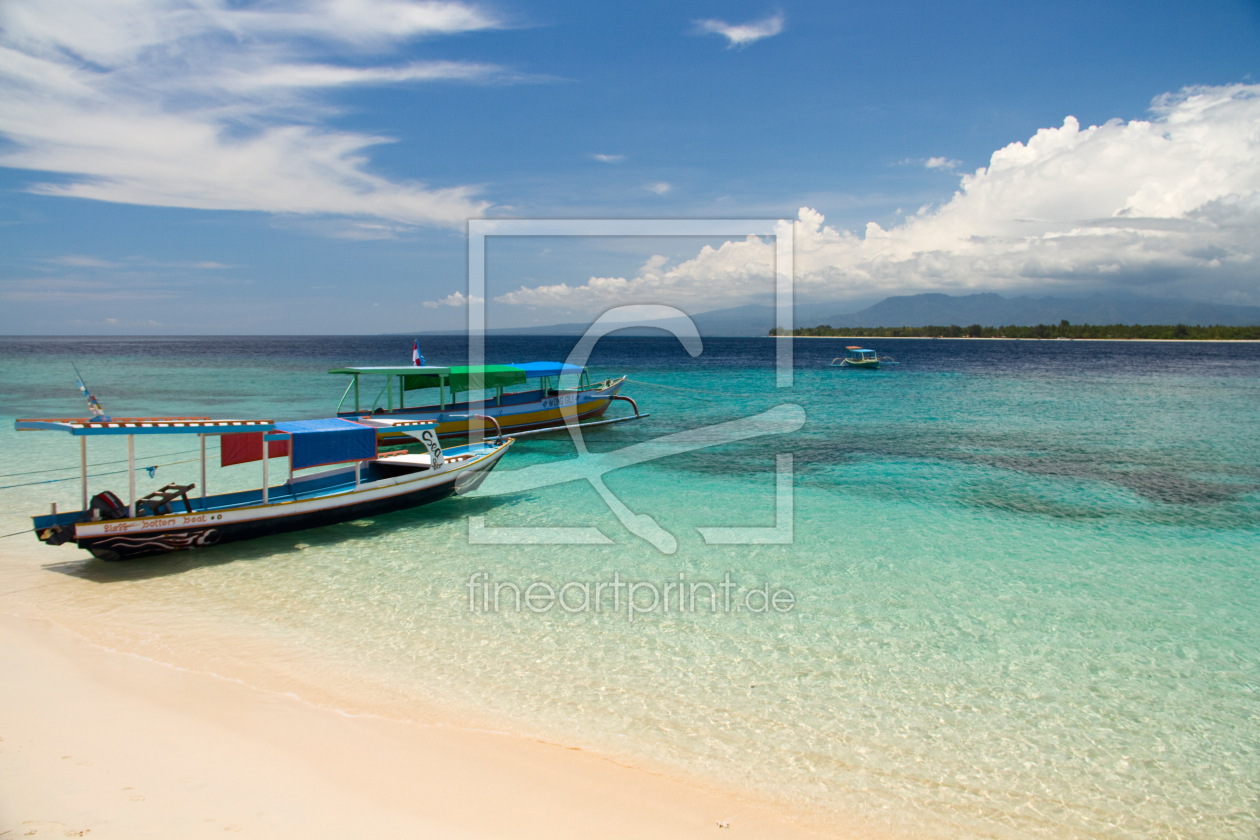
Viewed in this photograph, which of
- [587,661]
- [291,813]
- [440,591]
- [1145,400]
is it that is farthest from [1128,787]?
[1145,400]

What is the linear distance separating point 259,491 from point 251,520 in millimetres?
1191

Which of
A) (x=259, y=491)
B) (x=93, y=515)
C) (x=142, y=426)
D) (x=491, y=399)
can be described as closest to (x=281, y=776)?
(x=142, y=426)

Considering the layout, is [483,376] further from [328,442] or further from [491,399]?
[328,442]

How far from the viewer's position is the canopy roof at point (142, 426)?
9.86 m

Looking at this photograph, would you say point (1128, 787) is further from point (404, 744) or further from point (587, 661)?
point (404, 744)

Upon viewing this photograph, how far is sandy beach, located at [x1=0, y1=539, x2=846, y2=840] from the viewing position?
16.1 ft

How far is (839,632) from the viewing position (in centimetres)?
894

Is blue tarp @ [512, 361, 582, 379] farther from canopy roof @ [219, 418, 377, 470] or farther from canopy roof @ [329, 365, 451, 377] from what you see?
canopy roof @ [219, 418, 377, 470]

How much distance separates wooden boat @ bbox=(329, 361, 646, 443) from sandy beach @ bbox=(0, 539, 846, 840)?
510 inches

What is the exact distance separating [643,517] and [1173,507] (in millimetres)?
13020

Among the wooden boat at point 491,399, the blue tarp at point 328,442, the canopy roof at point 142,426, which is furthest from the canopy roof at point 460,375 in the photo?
the canopy roof at point 142,426

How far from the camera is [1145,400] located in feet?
135

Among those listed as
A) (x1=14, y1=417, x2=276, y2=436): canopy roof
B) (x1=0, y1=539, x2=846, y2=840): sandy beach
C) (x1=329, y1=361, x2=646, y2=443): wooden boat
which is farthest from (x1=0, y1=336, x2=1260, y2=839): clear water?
(x1=329, y1=361, x2=646, y2=443): wooden boat

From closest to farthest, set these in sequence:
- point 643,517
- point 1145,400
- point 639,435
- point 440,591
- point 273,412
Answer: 1. point 440,591
2. point 643,517
3. point 639,435
4. point 273,412
5. point 1145,400
